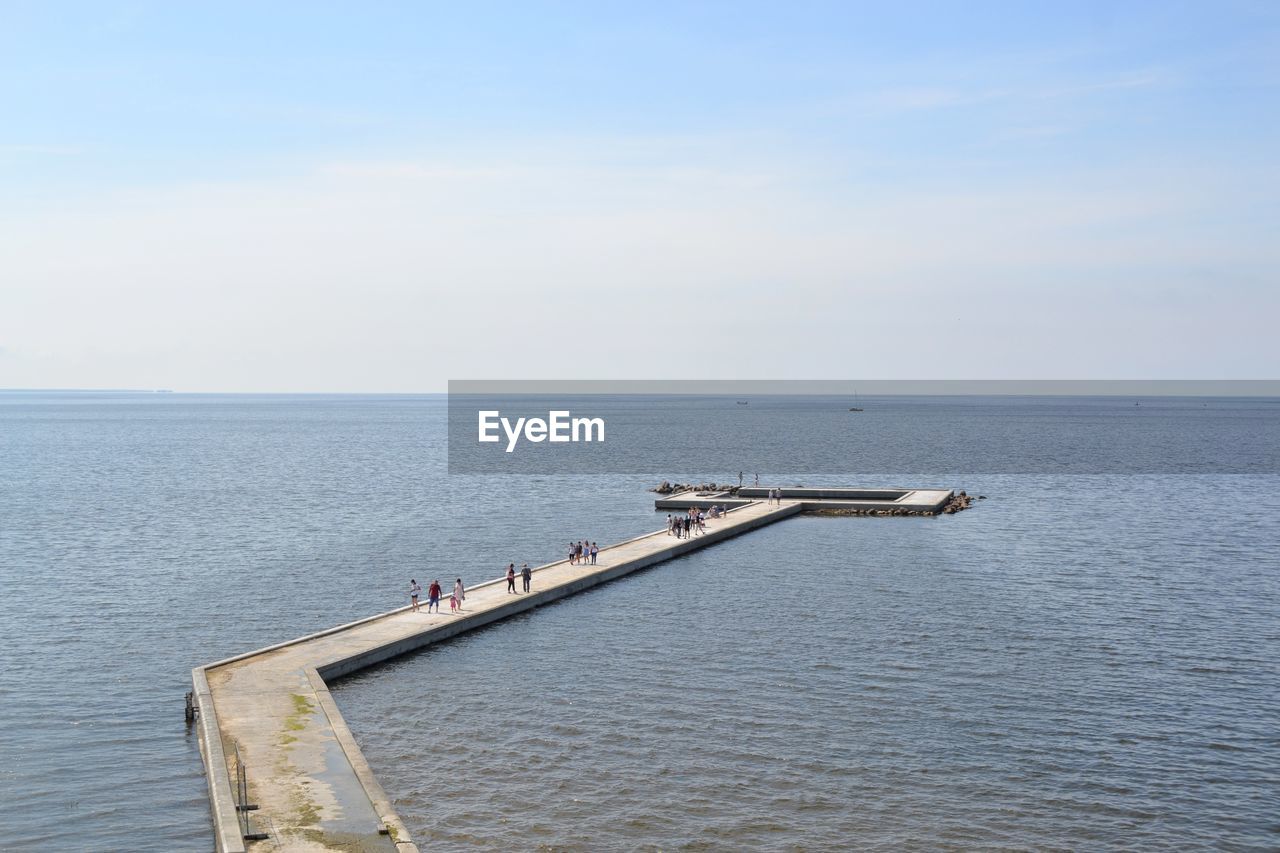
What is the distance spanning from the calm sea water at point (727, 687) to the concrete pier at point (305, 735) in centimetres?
126

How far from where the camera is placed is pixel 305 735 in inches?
1144

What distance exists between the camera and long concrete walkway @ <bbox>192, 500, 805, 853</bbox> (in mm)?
23250

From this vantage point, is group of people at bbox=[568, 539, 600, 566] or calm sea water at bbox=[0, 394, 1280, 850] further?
group of people at bbox=[568, 539, 600, 566]

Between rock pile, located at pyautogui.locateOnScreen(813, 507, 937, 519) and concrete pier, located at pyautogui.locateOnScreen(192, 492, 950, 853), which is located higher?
rock pile, located at pyautogui.locateOnScreen(813, 507, 937, 519)

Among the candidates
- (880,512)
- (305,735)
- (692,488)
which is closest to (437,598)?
(305,735)

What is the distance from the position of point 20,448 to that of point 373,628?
584 ft

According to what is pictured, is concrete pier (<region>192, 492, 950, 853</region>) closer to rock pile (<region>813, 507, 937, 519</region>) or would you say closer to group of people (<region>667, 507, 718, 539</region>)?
group of people (<region>667, 507, 718, 539</region>)

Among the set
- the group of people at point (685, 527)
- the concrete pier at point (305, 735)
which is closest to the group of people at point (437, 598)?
the concrete pier at point (305, 735)

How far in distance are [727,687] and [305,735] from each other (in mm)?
13578

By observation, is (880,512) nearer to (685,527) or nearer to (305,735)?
(685,527)

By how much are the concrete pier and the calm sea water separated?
126cm

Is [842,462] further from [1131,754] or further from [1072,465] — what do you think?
[1131,754]

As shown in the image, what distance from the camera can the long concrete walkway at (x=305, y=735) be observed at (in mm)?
23250

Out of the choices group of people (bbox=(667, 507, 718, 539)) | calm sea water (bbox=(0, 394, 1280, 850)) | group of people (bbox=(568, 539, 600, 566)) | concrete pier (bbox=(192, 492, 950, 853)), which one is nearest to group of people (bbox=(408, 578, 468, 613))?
concrete pier (bbox=(192, 492, 950, 853))
